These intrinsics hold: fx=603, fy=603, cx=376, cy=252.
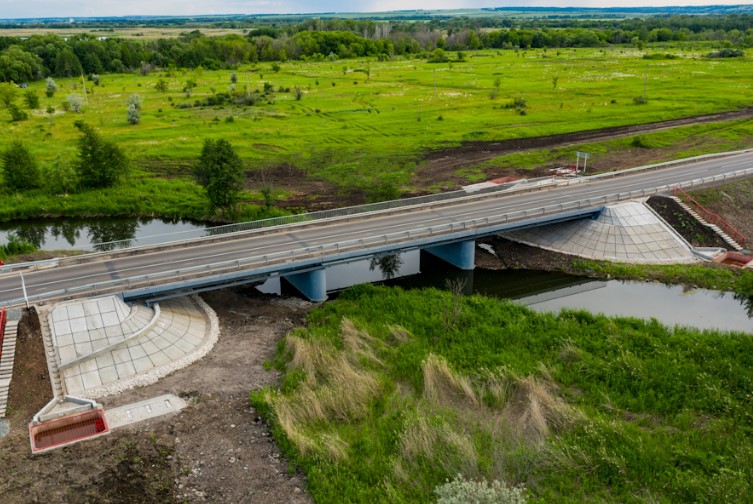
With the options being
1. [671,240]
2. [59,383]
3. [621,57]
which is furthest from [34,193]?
[621,57]

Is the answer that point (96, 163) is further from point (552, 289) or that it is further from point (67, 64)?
point (67, 64)

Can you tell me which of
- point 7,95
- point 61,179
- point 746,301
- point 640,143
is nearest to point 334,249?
point 746,301

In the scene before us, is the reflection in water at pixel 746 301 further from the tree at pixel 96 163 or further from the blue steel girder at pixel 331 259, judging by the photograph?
the tree at pixel 96 163

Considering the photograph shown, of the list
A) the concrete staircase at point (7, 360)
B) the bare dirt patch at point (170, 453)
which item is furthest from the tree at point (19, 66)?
the bare dirt patch at point (170, 453)

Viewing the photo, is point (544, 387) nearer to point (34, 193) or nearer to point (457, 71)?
point (34, 193)

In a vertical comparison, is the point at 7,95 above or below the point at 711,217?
above

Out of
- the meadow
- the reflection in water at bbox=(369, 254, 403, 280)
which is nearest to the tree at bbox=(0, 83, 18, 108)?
the meadow

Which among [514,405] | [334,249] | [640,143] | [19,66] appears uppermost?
[19,66]
